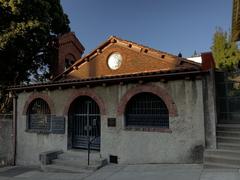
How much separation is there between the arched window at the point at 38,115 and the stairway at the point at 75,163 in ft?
7.12

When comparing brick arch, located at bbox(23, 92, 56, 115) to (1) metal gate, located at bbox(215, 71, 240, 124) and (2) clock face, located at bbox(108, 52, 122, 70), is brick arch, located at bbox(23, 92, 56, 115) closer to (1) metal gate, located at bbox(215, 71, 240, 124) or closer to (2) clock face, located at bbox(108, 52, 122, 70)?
(2) clock face, located at bbox(108, 52, 122, 70)

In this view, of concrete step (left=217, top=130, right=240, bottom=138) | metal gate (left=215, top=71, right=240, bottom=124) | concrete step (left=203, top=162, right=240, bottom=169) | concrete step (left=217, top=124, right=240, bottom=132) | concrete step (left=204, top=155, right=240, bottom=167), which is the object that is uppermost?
metal gate (left=215, top=71, right=240, bottom=124)

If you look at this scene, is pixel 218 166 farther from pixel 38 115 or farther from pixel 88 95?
pixel 38 115

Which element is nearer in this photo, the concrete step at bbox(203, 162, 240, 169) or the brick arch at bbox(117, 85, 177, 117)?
the concrete step at bbox(203, 162, 240, 169)

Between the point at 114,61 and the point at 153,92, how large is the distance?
9124mm

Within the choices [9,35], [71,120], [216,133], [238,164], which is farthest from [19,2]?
[238,164]

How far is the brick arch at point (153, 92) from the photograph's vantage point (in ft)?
31.0

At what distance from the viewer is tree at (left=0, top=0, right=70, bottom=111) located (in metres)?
16.2

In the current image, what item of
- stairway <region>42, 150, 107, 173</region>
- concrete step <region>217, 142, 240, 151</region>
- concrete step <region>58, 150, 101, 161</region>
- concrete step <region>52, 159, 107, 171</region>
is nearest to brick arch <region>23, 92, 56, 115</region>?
concrete step <region>58, 150, 101, 161</region>

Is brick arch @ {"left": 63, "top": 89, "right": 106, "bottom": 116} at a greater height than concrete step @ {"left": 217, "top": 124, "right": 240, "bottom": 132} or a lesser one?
greater

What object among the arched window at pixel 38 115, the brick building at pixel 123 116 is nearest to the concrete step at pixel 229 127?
the brick building at pixel 123 116

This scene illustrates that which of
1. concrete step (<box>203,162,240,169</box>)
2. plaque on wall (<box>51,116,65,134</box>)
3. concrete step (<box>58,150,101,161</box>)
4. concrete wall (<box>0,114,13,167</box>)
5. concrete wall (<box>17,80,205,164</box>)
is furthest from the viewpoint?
concrete wall (<box>0,114,13,167</box>)

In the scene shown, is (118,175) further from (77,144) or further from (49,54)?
(49,54)

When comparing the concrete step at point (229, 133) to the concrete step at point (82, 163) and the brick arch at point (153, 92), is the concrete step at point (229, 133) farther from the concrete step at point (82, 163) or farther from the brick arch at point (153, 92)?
the concrete step at point (82, 163)
